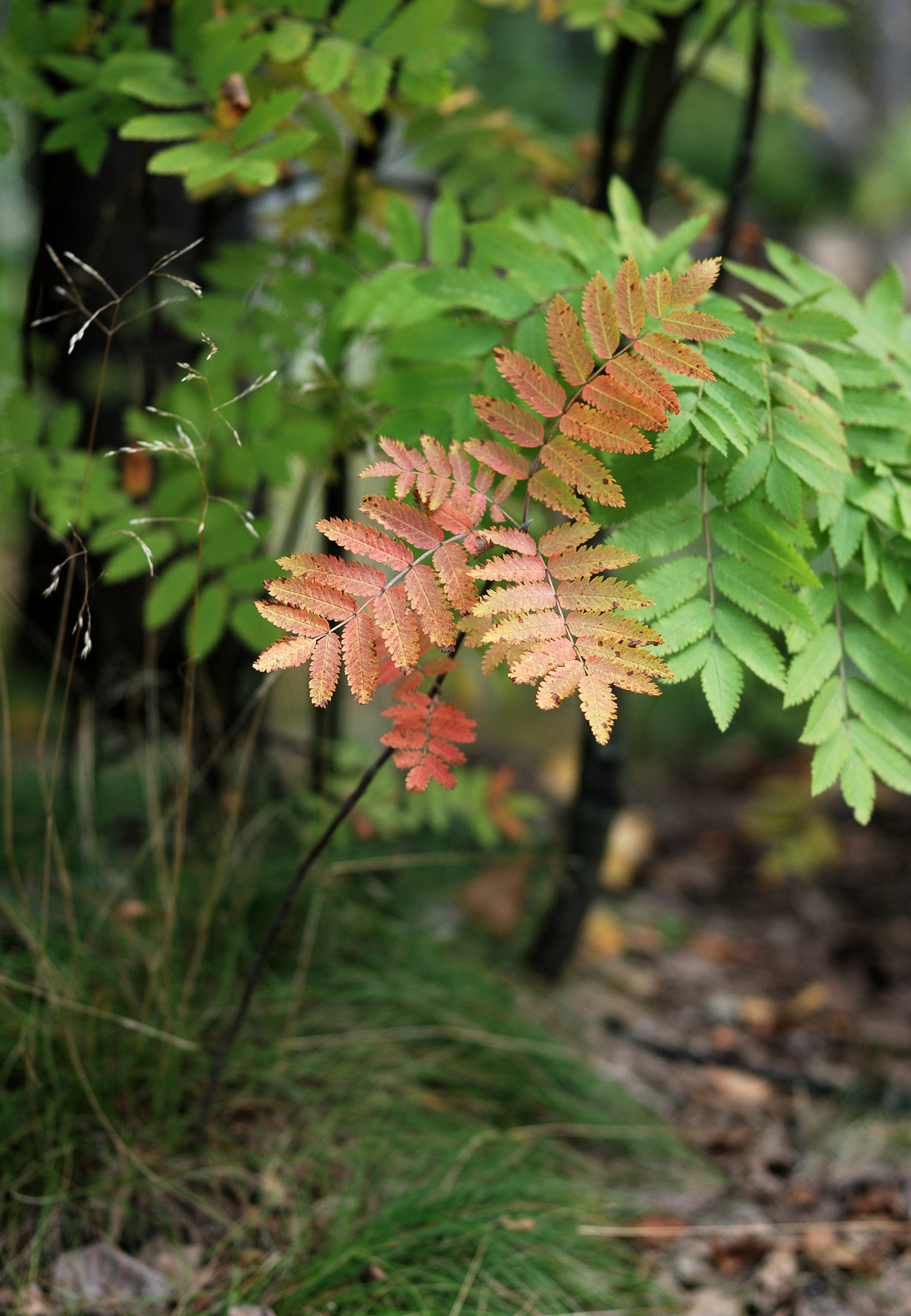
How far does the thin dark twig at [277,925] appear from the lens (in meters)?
1.11

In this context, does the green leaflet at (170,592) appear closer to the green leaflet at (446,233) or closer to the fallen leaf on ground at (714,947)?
the green leaflet at (446,233)

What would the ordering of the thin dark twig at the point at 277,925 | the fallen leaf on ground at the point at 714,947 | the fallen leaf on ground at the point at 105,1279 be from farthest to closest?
the fallen leaf on ground at the point at 714,947 < the fallen leaf on ground at the point at 105,1279 < the thin dark twig at the point at 277,925

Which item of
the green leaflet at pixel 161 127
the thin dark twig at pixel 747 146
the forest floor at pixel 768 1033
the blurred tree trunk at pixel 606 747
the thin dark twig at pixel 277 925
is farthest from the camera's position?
the blurred tree trunk at pixel 606 747

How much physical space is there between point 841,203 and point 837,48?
2.20 metres

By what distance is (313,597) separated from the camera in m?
0.86

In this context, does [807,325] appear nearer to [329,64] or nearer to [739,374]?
[739,374]

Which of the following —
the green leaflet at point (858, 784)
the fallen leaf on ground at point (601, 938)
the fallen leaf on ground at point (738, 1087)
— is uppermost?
the green leaflet at point (858, 784)

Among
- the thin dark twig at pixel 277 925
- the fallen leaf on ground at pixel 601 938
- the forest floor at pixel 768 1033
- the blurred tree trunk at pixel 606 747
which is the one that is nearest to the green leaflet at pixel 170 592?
the thin dark twig at pixel 277 925

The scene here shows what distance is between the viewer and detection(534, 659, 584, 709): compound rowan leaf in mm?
803

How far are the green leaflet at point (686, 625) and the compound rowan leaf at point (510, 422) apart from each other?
9.1 inches

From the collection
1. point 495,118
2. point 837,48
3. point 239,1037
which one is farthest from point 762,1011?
point 837,48

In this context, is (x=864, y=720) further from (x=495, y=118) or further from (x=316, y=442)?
(x=495, y=118)

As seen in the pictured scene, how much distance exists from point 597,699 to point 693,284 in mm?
428

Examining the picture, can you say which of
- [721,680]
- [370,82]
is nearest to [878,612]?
[721,680]
